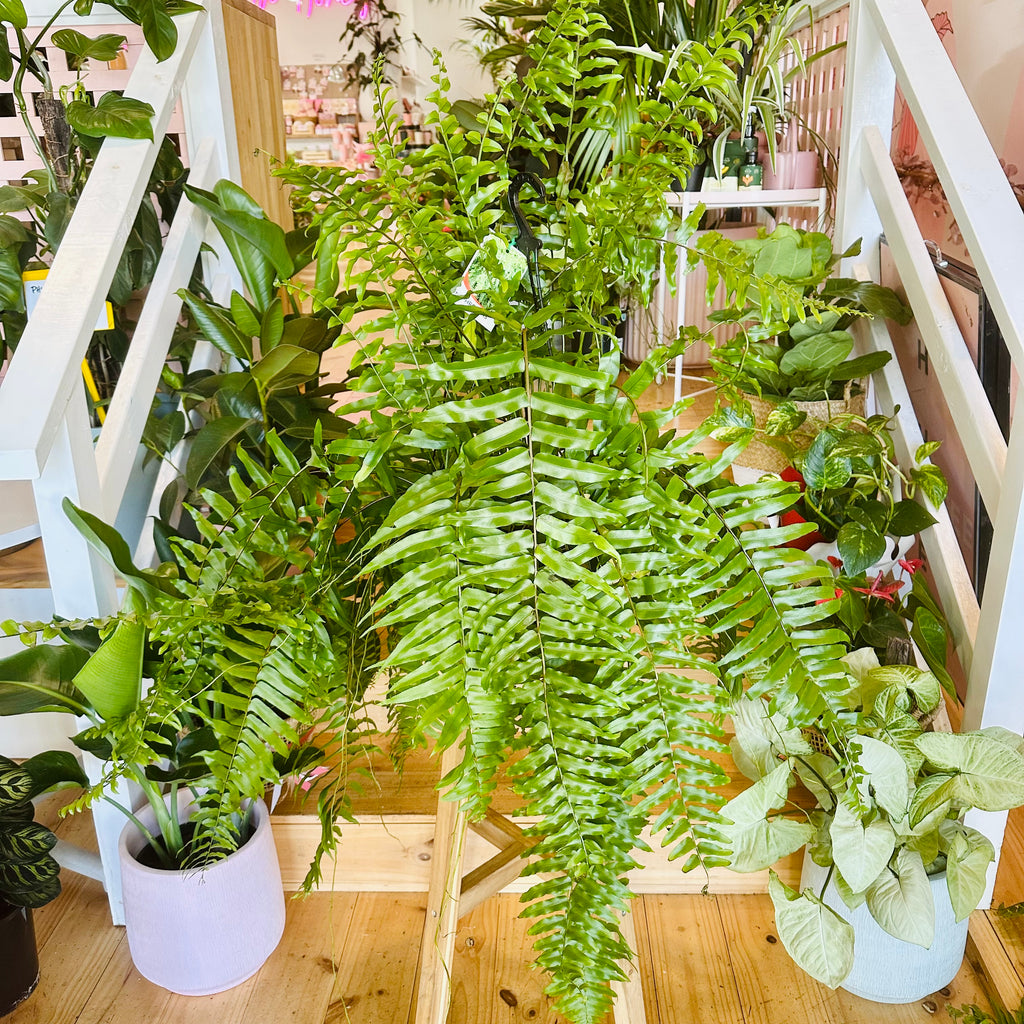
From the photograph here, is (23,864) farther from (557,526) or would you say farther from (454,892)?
(557,526)

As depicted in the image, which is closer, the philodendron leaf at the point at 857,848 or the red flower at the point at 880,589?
the philodendron leaf at the point at 857,848

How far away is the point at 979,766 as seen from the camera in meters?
1.20

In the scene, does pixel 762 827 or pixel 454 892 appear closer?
pixel 454 892

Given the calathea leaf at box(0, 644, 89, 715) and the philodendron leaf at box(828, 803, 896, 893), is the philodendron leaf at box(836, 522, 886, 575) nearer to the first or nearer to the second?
the philodendron leaf at box(828, 803, 896, 893)

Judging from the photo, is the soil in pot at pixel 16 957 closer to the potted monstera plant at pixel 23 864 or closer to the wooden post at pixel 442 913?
the potted monstera plant at pixel 23 864

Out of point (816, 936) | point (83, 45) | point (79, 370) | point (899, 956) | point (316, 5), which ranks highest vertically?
point (316, 5)

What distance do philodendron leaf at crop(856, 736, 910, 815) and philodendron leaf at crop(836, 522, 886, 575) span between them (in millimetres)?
276

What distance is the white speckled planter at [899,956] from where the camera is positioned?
1307 mm

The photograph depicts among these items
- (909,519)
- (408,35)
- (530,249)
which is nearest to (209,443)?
(530,249)

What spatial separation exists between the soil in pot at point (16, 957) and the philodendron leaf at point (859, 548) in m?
1.23

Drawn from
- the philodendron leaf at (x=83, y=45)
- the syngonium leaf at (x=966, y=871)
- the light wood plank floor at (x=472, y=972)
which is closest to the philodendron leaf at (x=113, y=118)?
the philodendron leaf at (x=83, y=45)

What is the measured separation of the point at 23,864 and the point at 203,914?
236 millimetres

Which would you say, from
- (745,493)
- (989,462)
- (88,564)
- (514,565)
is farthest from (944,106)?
(88,564)

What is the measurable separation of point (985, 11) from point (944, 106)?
80 centimetres
